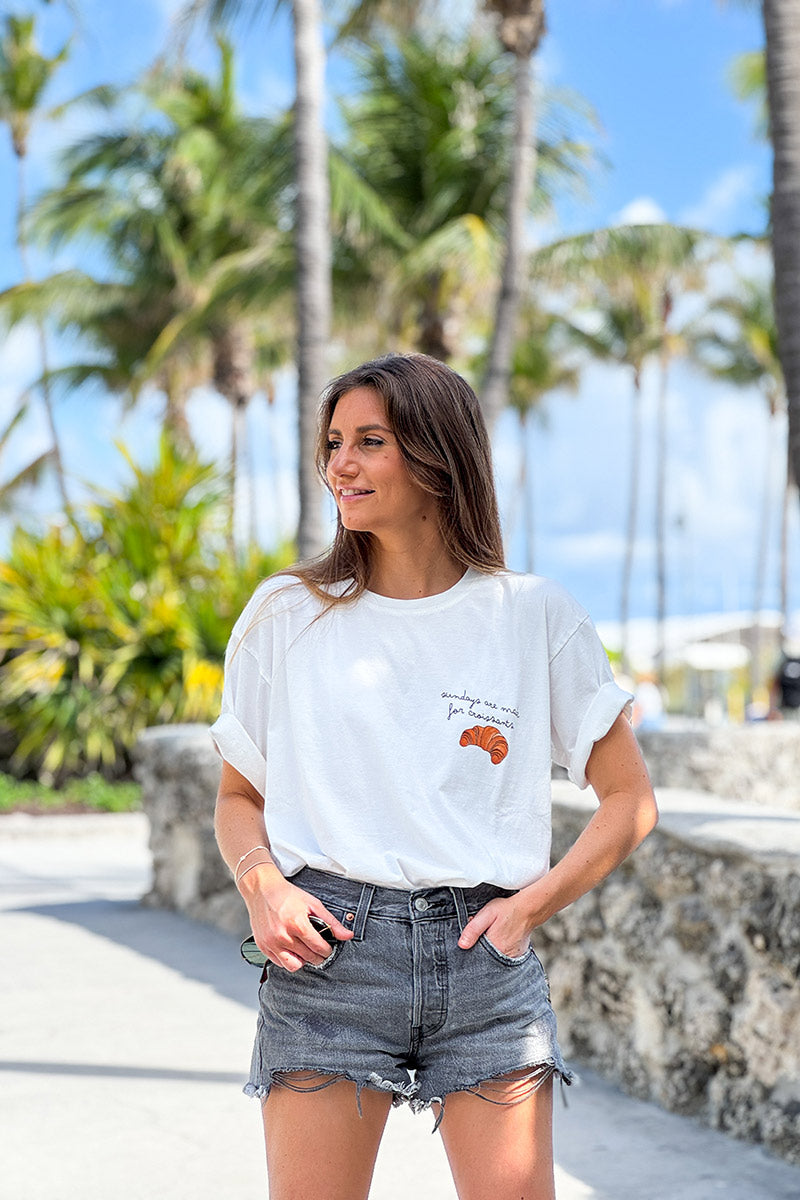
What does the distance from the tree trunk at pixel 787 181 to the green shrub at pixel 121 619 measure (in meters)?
8.92

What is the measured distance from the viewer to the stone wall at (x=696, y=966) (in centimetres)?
372

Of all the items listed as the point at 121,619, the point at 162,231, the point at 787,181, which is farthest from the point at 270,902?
the point at 162,231

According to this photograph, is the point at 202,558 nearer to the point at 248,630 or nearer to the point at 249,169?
the point at 249,169

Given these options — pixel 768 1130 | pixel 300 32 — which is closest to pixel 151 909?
pixel 768 1130

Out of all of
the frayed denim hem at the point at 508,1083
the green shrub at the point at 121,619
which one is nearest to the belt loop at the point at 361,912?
the frayed denim hem at the point at 508,1083

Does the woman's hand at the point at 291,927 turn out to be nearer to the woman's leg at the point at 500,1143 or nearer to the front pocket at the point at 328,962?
the front pocket at the point at 328,962

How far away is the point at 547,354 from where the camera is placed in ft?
149

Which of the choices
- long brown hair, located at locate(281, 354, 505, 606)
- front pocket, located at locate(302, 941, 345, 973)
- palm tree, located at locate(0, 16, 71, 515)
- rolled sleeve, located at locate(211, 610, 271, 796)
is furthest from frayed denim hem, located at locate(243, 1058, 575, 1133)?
palm tree, located at locate(0, 16, 71, 515)

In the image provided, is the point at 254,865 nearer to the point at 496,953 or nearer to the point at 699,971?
the point at 496,953

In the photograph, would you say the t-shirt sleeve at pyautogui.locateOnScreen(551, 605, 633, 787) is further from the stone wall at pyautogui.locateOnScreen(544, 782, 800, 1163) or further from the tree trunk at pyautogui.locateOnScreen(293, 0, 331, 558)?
the tree trunk at pyautogui.locateOnScreen(293, 0, 331, 558)

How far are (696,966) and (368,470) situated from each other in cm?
262

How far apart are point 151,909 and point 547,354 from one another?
129ft

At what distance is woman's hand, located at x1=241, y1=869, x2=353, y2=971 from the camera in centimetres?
179

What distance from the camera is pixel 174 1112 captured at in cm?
431
